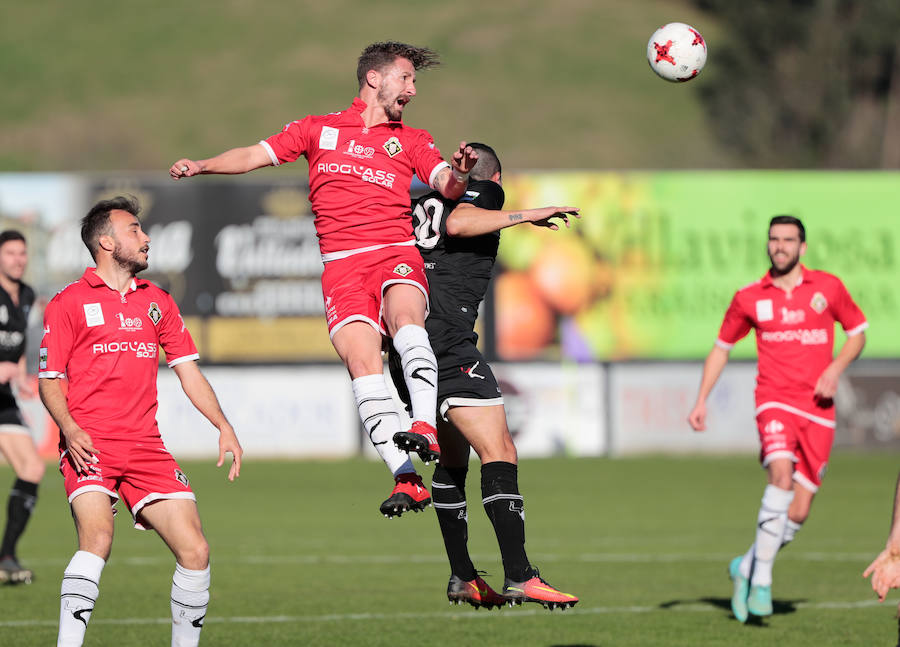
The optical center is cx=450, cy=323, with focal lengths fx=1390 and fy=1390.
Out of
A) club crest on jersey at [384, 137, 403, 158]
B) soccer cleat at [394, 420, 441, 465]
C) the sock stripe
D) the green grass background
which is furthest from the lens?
the green grass background

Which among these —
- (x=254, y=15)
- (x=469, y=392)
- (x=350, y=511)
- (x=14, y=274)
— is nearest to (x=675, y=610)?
(x=469, y=392)

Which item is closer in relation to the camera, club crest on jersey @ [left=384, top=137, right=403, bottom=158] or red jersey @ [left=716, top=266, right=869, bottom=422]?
club crest on jersey @ [left=384, top=137, right=403, bottom=158]

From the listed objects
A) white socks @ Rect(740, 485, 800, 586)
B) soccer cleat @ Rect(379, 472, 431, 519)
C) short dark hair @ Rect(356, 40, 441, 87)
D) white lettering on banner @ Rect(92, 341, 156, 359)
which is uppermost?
short dark hair @ Rect(356, 40, 441, 87)

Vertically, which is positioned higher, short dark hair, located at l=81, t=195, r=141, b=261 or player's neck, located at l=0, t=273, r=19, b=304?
short dark hair, located at l=81, t=195, r=141, b=261

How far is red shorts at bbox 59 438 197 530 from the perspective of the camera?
7266 mm

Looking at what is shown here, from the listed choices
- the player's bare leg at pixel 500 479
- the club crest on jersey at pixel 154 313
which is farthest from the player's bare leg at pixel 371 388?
the club crest on jersey at pixel 154 313

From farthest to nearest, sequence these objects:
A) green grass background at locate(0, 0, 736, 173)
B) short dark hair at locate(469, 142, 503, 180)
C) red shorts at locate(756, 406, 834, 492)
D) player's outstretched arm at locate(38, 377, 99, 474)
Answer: green grass background at locate(0, 0, 736, 173) < red shorts at locate(756, 406, 834, 492) < short dark hair at locate(469, 142, 503, 180) < player's outstretched arm at locate(38, 377, 99, 474)

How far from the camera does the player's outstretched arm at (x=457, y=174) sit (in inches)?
290

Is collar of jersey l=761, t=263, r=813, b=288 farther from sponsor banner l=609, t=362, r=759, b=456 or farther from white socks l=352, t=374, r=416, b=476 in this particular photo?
sponsor banner l=609, t=362, r=759, b=456

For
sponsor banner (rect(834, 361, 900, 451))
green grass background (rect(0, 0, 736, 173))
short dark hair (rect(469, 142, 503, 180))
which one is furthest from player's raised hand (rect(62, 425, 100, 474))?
green grass background (rect(0, 0, 736, 173))

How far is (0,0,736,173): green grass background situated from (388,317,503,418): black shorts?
4723cm

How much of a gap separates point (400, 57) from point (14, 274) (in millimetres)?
5277

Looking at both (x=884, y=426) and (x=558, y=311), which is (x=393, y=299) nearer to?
(x=558, y=311)

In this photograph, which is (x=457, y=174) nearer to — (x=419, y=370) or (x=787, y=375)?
(x=419, y=370)
